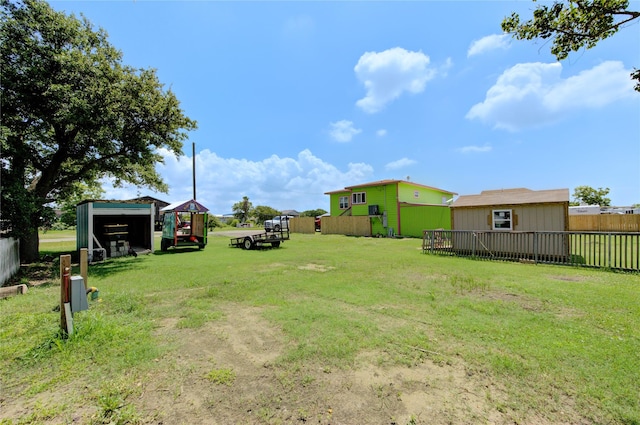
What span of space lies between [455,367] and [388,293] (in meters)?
3.00

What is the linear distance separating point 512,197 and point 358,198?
16574mm

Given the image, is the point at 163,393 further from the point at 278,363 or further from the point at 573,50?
the point at 573,50

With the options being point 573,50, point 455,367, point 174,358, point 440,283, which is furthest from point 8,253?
point 573,50

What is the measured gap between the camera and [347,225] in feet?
90.9

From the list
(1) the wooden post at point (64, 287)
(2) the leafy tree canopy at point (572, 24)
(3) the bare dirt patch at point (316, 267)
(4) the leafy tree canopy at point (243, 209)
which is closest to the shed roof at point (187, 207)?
(3) the bare dirt patch at point (316, 267)

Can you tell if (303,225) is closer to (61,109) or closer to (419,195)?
(419,195)

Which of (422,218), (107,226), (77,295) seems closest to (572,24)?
(77,295)

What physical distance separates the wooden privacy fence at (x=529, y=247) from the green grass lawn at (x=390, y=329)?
6.26ft

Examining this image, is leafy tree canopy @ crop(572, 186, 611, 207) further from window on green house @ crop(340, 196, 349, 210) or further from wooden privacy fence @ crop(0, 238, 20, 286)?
wooden privacy fence @ crop(0, 238, 20, 286)

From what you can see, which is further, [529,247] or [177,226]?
[177,226]

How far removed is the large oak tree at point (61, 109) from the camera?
8.40m

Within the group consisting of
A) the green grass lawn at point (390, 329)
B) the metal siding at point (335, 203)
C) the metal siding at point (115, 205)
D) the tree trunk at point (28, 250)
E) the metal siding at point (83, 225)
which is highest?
the metal siding at point (335, 203)

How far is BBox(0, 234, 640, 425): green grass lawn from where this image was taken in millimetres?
2691

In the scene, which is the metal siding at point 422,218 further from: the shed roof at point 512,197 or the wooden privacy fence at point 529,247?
the wooden privacy fence at point 529,247
